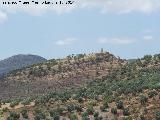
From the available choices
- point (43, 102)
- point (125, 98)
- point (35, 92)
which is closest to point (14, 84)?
point (35, 92)

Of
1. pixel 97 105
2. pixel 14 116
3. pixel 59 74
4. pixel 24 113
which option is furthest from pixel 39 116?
pixel 59 74

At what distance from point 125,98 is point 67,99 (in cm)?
741

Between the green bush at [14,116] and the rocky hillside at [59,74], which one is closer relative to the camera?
the green bush at [14,116]

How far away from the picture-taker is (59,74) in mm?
94812

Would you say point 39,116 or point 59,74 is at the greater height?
point 59,74

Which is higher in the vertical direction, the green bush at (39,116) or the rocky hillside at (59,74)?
the rocky hillside at (59,74)

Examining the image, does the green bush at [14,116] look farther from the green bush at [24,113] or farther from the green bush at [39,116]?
the green bush at [39,116]

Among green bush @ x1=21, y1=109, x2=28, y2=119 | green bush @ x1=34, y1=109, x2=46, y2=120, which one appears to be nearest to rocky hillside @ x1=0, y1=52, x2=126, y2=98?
green bush @ x1=21, y1=109, x2=28, y2=119

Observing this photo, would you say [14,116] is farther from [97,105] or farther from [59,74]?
[59,74]

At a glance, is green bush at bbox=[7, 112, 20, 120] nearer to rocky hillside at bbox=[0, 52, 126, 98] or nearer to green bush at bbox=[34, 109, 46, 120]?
green bush at bbox=[34, 109, 46, 120]

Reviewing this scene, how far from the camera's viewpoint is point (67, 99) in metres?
55.3

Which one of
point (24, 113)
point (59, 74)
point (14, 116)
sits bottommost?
point (14, 116)

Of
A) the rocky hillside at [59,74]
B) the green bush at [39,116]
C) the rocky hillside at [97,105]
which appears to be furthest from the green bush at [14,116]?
the rocky hillside at [59,74]

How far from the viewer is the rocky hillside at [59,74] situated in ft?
287
